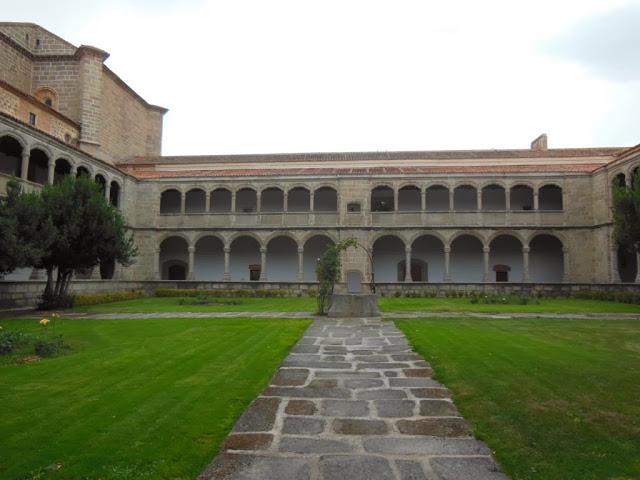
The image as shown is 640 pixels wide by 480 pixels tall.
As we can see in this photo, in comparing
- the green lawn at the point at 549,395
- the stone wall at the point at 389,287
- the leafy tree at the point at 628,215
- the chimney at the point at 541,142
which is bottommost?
the green lawn at the point at 549,395

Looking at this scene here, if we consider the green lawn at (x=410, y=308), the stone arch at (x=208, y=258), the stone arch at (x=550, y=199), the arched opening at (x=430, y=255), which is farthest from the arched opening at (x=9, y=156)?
the stone arch at (x=550, y=199)

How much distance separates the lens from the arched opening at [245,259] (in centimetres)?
3020

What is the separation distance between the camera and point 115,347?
810 centimetres

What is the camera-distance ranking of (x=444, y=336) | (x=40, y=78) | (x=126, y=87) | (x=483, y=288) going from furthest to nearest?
(x=126, y=87) < (x=40, y=78) < (x=483, y=288) < (x=444, y=336)

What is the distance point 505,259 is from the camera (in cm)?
2886

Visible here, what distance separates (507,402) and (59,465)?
4.02 m

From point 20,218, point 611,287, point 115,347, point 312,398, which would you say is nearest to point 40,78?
point 20,218

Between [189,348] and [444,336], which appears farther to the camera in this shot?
[444,336]

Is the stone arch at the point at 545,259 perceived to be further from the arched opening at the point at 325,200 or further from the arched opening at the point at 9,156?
the arched opening at the point at 9,156

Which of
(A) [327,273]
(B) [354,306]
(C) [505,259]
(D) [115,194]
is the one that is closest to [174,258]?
(D) [115,194]

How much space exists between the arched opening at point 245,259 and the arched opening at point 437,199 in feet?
37.3

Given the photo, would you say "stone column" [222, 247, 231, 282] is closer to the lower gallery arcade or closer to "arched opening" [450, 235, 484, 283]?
the lower gallery arcade

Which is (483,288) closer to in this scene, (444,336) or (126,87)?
(444,336)

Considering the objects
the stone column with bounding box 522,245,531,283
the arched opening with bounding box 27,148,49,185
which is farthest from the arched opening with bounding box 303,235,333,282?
the arched opening with bounding box 27,148,49,185
